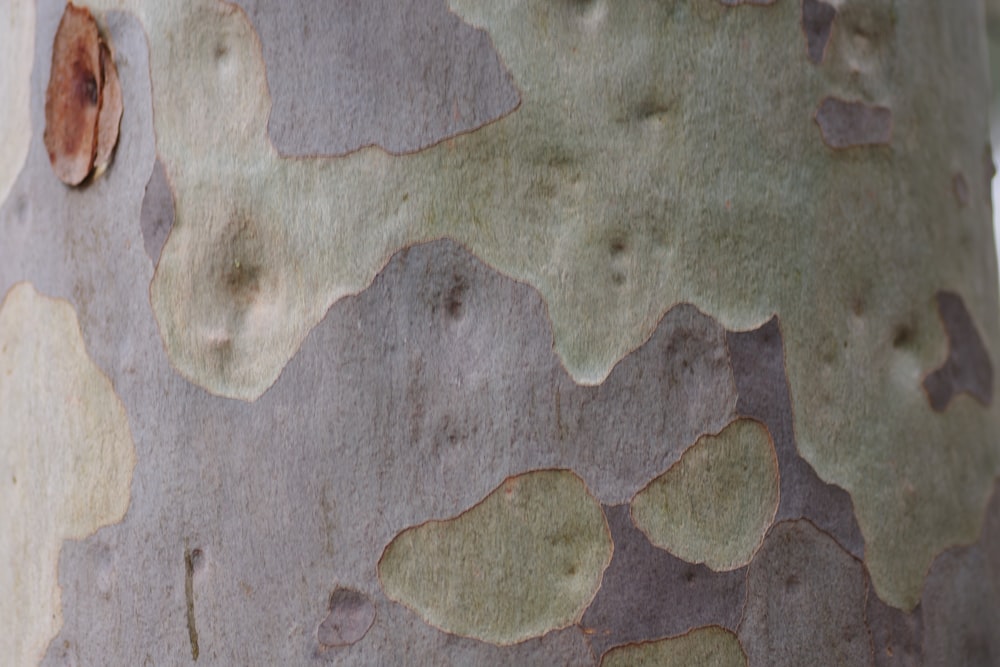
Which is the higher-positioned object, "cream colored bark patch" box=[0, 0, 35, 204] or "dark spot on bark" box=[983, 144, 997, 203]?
"cream colored bark patch" box=[0, 0, 35, 204]

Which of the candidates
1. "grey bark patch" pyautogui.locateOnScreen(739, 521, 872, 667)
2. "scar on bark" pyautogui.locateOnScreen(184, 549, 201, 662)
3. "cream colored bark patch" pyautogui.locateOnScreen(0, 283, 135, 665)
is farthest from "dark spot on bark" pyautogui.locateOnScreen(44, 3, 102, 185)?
"grey bark patch" pyautogui.locateOnScreen(739, 521, 872, 667)

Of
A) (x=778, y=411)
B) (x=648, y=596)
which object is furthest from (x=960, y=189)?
(x=648, y=596)

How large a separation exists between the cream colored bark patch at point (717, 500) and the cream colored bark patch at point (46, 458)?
36 cm

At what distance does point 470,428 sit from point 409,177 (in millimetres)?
171

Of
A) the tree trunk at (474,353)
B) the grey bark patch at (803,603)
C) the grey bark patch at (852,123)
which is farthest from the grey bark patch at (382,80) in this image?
the grey bark patch at (803,603)

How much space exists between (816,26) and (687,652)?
18.0 inches

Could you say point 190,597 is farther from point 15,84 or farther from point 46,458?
point 15,84

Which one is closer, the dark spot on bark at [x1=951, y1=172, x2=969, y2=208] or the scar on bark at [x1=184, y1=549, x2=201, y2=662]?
the scar on bark at [x1=184, y1=549, x2=201, y2=662]

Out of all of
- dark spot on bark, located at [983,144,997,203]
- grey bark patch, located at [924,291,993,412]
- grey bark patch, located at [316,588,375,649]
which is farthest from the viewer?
dark spot on bark, located at [983,144,997,203]

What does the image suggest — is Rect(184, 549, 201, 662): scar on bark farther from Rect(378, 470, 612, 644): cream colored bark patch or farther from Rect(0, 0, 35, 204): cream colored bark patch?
Rect(0, 0, 35, 204): cream colored bark patch

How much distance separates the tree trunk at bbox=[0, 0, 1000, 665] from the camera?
588 millimetres

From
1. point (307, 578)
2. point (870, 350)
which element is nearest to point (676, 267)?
point (870, 350)

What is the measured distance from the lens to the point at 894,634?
0.66 meters

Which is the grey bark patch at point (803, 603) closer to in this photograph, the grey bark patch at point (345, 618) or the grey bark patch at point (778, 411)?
the grey bark patch at point (778, 411)
